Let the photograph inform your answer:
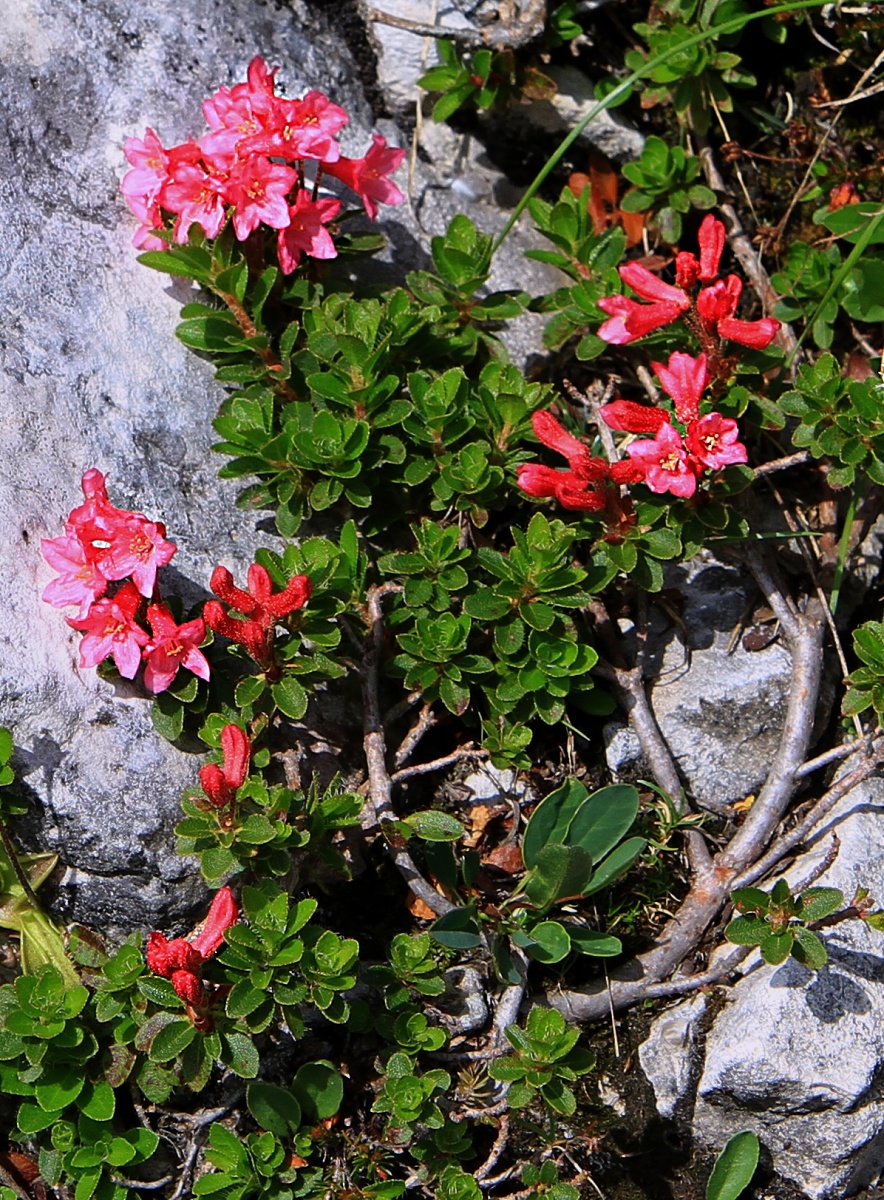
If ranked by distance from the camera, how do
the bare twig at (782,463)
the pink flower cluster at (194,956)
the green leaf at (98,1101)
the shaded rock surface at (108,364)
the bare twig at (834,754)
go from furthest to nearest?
1. the bare twig at (782,463)
2. the bare twig at (834,754)
3. the shaded rock surface at (108,364)
4. the green leaf at (98,1101)
5. the pink flower cluster at (194,956)

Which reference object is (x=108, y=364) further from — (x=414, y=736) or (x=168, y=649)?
(x=414, y=736)

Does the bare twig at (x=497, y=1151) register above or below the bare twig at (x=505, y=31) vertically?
below

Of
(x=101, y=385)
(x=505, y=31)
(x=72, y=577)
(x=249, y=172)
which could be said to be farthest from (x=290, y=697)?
(x=505, y=31)

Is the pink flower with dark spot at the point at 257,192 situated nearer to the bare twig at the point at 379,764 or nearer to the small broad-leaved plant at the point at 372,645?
the small broad-leaved plant at the point at 372,645

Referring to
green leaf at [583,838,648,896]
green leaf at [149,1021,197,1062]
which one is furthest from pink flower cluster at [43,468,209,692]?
green leaf at [583,838,648,896]

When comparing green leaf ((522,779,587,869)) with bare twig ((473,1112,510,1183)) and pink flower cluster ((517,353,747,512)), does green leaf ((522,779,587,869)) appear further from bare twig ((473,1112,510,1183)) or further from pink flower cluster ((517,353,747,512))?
pink flower cluster ((517,353,747,512))

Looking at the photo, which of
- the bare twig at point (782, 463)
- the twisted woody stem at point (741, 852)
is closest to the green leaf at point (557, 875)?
the twisted woody stem at point (741, 852)

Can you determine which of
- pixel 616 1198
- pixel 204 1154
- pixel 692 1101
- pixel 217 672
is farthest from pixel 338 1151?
pixel 217 672
